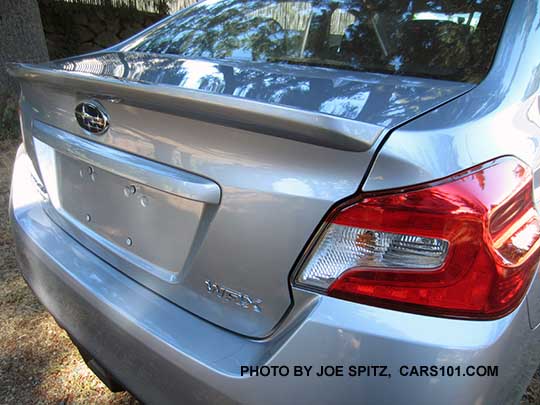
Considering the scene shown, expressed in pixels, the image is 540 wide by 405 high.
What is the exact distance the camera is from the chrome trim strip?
1.06 m

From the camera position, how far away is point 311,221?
0.94 metres

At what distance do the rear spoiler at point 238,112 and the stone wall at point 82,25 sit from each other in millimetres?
6771

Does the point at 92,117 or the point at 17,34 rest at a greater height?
the point at 92,117

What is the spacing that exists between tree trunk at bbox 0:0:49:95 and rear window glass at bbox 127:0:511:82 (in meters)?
3.34

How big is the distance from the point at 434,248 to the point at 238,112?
0.50m

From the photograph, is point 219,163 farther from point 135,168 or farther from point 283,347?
point 283,347

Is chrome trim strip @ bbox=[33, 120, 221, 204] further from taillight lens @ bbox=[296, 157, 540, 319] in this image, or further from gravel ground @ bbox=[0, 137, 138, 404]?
gravel ground @ bbox=[0, 137, 138, 404]

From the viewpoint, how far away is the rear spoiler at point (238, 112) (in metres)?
0.88

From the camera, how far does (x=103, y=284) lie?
52.1 inches

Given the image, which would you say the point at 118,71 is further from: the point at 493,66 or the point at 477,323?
the point at 477,323

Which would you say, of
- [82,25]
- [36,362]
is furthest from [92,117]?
[82,25]

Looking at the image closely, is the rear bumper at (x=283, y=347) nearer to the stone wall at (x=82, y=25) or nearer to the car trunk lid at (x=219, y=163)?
the car trunk lid at (x=219, y=163)

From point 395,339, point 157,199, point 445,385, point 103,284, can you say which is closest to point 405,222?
point 395,339

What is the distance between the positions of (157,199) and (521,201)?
2.86ft
